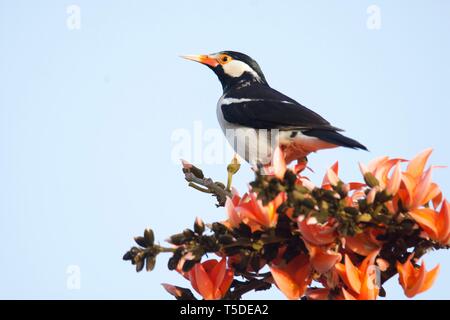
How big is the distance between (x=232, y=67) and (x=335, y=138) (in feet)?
8.99

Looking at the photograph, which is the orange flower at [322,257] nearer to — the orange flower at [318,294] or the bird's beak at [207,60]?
the orange flower at [318,294]

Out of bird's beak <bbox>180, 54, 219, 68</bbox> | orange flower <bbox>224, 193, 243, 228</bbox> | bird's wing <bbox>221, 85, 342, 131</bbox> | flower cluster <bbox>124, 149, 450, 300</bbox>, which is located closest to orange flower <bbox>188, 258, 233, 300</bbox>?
flower cluster <bbox>124, 149, 450, 300</bbox>

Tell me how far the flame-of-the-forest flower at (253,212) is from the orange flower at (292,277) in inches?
7.3

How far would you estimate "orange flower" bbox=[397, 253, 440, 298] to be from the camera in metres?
2.34

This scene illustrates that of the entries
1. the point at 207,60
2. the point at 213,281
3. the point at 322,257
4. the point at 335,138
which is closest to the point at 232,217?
the point at 213,281

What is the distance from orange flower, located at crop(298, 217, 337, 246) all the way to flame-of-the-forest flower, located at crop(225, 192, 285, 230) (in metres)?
0.12

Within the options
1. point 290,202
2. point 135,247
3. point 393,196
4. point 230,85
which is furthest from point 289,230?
point 230,85

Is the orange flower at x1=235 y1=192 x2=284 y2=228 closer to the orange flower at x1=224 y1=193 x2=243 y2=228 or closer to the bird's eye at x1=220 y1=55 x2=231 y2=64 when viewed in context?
the orange flower at x1=224 y1=193 x2=243 y2=228

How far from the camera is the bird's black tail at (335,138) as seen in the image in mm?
4156

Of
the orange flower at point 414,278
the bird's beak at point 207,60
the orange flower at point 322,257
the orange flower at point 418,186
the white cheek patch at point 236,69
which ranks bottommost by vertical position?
the orange flower at point 414,278

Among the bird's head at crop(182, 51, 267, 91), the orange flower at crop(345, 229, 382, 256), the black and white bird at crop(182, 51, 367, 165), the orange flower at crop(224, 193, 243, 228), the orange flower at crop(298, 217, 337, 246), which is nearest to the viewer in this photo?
the orange flower at crop(298, 217, 337, 246)

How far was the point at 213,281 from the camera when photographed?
2.56 metres

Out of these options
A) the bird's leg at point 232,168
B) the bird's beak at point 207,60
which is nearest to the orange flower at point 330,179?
the bird's leg at point 232,168

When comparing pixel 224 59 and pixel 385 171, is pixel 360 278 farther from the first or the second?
pixel 224 59
